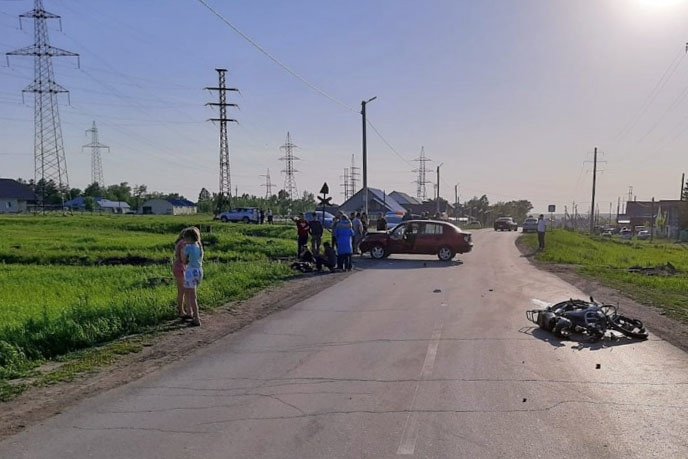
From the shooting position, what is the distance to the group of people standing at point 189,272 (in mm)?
10758

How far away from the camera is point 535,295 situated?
14.9m

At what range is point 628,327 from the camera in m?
9.80

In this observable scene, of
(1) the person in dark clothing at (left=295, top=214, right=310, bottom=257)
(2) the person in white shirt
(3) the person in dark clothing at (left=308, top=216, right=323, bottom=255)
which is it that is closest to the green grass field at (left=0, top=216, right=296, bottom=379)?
(1) the person in dark clothing at (left=295, top=214, right=310, bottom=257)

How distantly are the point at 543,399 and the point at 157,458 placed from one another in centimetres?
376

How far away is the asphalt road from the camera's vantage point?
517 cm

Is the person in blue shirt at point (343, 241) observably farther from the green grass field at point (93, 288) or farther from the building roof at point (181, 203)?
the building roof at point (181, 203)

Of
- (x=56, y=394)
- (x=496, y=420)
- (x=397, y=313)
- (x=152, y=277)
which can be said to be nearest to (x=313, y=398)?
(x=496, y=420)

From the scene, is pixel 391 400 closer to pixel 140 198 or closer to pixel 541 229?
pixel 541 229

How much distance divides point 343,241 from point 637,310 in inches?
383

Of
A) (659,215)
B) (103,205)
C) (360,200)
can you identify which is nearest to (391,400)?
(360,200)

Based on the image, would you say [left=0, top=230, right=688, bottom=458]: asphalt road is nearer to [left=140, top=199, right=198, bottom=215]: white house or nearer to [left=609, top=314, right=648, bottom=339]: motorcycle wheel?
[left=609, top=314, right=648, bottom=339]: motorcycle wheel

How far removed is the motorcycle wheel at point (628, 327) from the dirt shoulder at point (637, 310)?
1.23 ft

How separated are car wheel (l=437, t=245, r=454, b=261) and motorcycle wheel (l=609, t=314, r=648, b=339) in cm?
1481

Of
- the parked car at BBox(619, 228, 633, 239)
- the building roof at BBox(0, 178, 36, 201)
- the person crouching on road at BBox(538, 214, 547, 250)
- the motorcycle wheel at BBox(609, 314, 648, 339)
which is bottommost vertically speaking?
the parked car at BBox(619, 228, 633, 239)
